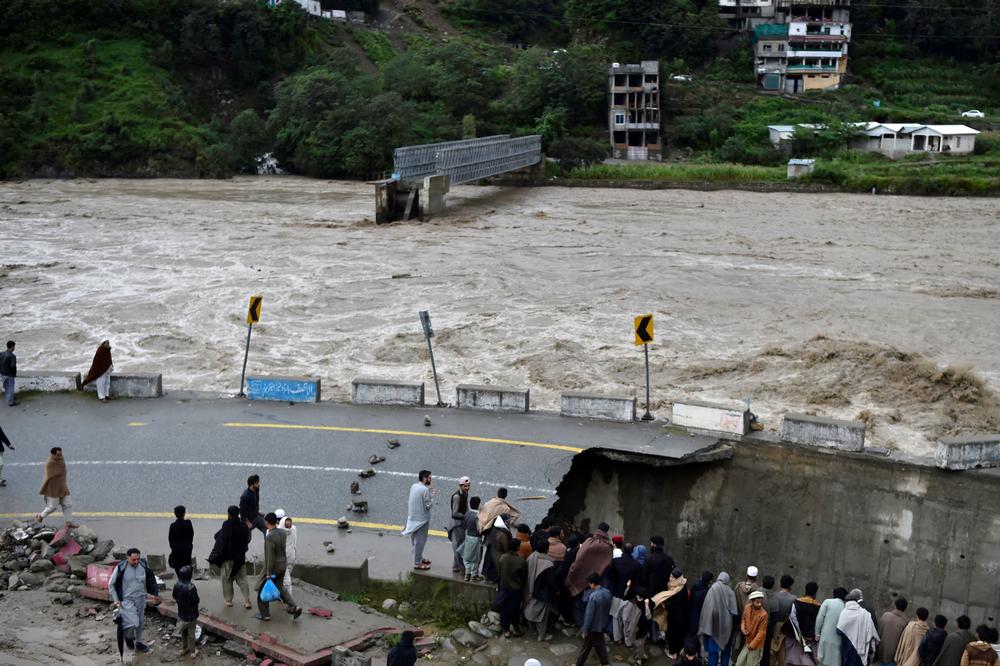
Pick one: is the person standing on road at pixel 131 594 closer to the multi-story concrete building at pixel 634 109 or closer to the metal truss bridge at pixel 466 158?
the metal truss bridge at pixel 466 158

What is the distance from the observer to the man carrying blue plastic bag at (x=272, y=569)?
1158cm

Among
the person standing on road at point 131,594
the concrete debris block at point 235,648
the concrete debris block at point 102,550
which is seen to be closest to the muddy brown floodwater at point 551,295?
the concrete debris block at point 102,550

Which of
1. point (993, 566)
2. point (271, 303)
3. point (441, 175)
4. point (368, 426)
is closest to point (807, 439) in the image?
point (993, 566)

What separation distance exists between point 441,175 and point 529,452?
37.7 m

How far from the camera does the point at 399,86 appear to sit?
77.4 m

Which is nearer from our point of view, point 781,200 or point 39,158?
point 781,200

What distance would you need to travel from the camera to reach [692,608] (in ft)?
38.1

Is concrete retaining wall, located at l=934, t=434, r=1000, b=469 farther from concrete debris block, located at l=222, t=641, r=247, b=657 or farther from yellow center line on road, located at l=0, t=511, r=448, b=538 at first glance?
concrete debris block, located at l=222, t=641, r=247, b=657

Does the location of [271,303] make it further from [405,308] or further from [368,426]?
[368,426]

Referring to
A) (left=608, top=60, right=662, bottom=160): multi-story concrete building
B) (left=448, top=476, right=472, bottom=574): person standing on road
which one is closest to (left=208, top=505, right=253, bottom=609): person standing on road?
(left=448, top=476, right=472, bottom=574): person standing on road

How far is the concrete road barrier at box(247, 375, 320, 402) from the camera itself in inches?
786

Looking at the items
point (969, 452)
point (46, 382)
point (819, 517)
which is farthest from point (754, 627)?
point (46, 382)

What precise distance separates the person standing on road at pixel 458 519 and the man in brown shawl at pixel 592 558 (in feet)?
5.28

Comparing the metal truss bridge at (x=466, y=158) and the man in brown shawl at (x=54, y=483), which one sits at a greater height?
the metal truss bridge at (x=466, y=158)
